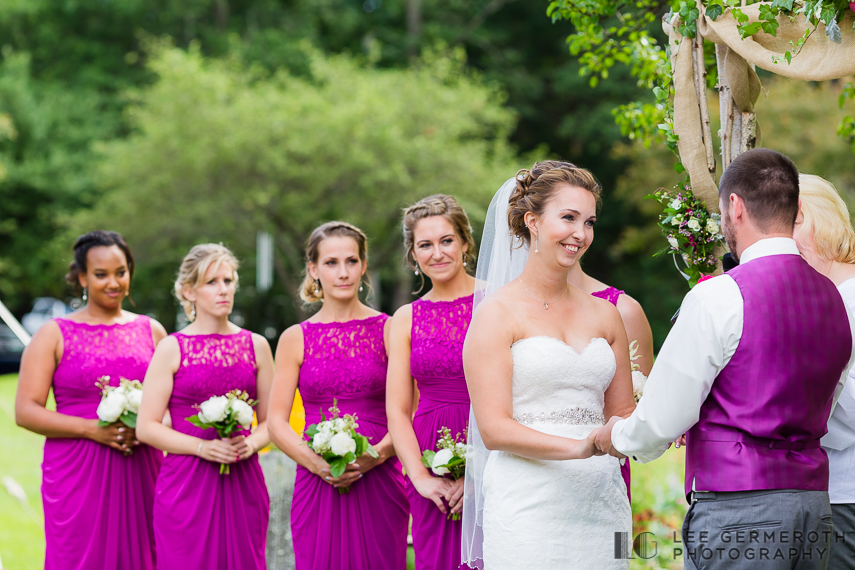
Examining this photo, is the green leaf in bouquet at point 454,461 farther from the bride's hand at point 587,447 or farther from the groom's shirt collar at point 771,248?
the groom's shirt collar at point 771,248

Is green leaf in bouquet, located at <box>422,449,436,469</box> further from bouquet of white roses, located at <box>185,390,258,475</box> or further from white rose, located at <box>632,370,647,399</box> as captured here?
bouquet of white roses, located at <box>185,390,258,475</box>

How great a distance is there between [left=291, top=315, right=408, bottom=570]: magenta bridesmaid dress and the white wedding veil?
2.75ft

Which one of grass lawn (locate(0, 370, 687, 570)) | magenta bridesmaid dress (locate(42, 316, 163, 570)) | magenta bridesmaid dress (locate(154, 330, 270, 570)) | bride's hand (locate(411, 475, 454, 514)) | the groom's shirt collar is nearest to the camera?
the groom's shirt collar

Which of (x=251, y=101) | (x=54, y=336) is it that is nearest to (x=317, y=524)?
(x=54, y=336)

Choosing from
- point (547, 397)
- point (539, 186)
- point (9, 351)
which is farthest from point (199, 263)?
point (9, 351)

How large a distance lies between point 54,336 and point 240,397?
4.37 ft

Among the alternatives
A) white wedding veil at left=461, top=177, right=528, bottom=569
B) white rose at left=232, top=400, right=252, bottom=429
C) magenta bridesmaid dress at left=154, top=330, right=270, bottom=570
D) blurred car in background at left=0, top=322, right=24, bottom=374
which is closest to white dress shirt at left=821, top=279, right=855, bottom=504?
white wedding veil at left=461, top=177, right=528, bottom=569

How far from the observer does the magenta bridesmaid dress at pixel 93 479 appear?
459 centimetres

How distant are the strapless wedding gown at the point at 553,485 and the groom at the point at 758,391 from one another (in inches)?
16.9

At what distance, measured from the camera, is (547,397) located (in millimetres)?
2975

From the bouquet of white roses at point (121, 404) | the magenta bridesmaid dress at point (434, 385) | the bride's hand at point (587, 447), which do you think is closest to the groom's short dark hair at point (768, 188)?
the bride's hand at point (587, 447)

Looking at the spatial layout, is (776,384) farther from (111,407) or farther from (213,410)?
(111,407)

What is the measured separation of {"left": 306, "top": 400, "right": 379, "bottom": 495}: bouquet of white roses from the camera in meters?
3.71

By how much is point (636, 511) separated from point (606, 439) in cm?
423
